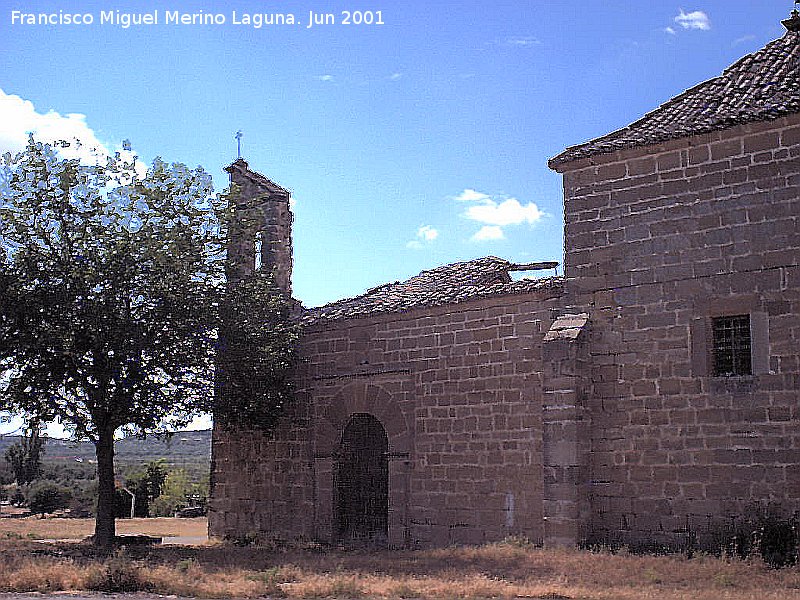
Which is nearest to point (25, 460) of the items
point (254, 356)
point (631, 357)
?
point (254, 356)

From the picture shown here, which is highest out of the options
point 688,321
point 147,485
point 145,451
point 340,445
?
point 688,321

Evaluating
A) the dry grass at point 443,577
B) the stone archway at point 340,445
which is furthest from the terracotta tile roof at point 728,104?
the dry grass at point 443,577

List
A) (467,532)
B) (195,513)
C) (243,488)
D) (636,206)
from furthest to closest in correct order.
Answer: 1. (195,513)
2. (243,488)
3. (467,532)
4. (636,206)

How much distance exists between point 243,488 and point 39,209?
22.4 ft

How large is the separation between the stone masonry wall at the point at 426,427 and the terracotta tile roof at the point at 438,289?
0.59 feet

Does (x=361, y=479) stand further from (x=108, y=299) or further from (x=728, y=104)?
(x=728, y=104)

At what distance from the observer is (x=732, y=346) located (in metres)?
12.8

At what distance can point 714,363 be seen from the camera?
510 inches

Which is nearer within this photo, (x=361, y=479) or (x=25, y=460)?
(x=361, y=479)

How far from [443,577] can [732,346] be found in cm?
505

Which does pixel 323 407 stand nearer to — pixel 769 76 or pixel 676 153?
pixel 676 153

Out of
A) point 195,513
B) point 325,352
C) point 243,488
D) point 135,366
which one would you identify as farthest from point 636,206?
point 195,513

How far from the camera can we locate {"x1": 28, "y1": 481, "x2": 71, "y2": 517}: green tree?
30.7m

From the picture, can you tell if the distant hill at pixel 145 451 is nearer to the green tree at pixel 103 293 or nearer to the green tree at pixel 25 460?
the green tree at pixel 25 460
